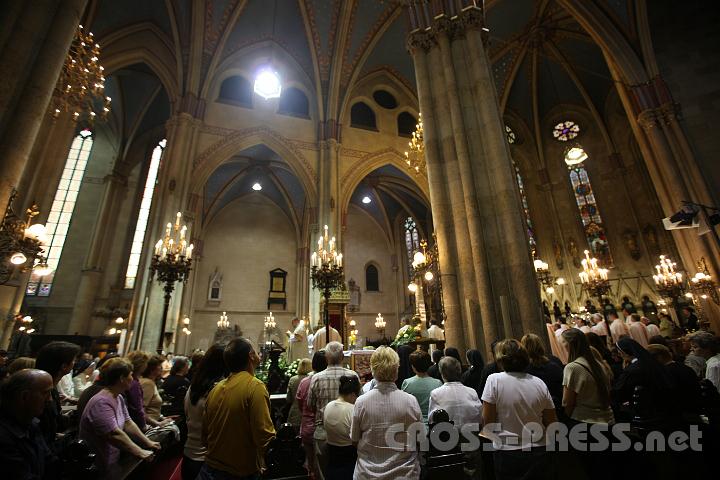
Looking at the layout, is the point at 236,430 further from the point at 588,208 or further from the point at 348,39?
the point at 588,208

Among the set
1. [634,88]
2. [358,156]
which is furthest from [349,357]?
[634,88]

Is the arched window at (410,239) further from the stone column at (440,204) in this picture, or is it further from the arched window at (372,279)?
the stone column at (440,204)

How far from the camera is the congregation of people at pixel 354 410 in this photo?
1888mm

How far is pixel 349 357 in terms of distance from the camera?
287 inches

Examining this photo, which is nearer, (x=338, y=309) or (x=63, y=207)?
(x=338, y=309)

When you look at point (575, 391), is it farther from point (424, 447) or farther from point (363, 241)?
point (363, 241)

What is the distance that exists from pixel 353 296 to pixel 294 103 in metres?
11.9

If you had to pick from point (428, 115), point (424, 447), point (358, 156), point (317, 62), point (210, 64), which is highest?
point (317, 62)

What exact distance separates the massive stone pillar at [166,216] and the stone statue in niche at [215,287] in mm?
7351

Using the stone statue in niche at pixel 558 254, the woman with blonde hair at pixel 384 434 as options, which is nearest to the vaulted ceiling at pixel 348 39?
the stone statue in niche at pixel 558 254

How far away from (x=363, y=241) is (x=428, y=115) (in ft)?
53.7

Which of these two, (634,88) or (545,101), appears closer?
(634,88)

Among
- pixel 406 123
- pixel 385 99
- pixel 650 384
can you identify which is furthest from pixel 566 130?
pixel 650 384

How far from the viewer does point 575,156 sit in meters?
18.9
